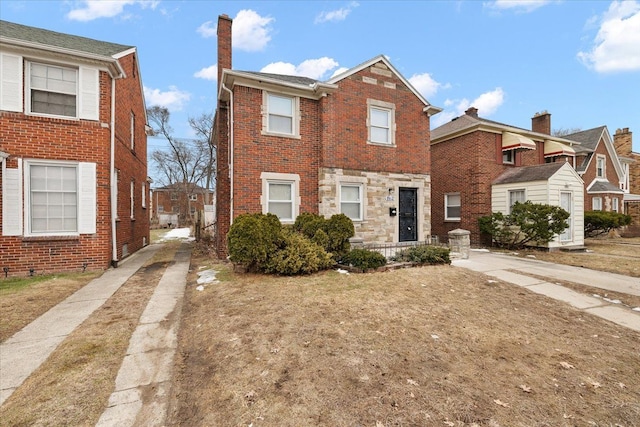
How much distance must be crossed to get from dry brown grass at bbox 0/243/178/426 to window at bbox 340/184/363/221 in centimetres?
772

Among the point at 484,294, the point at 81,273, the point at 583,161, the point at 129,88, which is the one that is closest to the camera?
the point at 484,294

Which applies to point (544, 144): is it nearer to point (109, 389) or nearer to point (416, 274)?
point (416, 274)

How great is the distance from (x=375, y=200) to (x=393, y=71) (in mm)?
5369

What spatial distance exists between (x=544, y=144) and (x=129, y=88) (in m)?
21.7

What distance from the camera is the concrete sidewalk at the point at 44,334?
3.35 m

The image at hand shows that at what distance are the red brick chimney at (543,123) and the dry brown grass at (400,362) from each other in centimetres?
1875

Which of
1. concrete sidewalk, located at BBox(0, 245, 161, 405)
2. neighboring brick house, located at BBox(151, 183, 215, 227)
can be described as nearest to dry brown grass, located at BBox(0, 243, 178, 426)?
concrete sidewalk, located at BBox(0, 245, 161, 405)

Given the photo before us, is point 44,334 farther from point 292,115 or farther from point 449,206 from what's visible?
point 449,206

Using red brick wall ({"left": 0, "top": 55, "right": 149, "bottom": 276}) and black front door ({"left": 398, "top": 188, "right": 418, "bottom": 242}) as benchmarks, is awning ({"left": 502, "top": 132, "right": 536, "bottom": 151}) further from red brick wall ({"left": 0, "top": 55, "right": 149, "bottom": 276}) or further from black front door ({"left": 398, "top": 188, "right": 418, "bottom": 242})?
red brick wall ({"left": 0, "top": 55, "right": 149, "bottom": 276})

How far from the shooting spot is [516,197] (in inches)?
562

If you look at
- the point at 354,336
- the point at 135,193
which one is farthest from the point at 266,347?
the point at 135,193

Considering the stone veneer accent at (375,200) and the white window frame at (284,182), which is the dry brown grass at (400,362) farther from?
the stone veneer accent at (375,200)

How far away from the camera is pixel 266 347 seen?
3877mm

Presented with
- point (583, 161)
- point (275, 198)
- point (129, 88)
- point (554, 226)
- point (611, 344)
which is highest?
point (129, 88)
